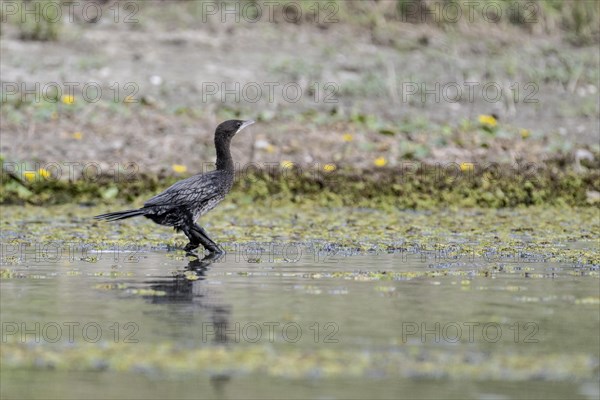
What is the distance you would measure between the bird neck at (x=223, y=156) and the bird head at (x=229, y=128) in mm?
51

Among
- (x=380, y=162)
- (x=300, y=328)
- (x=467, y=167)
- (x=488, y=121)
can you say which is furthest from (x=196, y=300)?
(x=488, y=121)

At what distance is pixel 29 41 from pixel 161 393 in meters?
16.0

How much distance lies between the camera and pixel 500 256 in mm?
12086

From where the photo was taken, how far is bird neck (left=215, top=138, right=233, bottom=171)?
527 inches

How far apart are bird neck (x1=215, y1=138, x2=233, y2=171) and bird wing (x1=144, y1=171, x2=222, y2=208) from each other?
0.39 m

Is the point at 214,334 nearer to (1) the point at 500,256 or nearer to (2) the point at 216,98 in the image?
(1) the point at 500,256

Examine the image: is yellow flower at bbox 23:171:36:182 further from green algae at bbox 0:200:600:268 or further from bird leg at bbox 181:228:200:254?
bird leg at bbox 181:228:200:254

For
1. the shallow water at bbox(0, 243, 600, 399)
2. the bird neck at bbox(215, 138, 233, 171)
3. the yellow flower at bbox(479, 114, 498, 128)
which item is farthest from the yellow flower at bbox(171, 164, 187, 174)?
the shallow water at bbox(0, 243, 600, 399)

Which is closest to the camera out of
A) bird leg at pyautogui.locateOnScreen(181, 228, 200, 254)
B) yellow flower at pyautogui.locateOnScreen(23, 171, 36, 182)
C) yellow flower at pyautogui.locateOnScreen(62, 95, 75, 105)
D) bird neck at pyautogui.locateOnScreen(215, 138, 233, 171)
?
bird leg at pyautogui.locateOnScreen(181, 228, 200, 254)

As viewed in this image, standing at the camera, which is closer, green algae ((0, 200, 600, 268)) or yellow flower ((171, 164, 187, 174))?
green algae ((0, 200, 600, 268))

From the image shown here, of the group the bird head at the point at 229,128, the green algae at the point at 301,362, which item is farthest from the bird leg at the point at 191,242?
the green algae at the point at 301,362

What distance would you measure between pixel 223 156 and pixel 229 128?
1.25 ft

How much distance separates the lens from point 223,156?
13.5 m

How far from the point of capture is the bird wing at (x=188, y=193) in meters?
12.7
